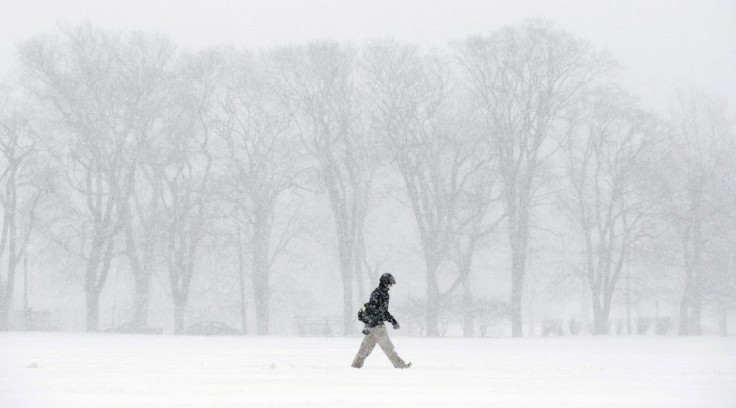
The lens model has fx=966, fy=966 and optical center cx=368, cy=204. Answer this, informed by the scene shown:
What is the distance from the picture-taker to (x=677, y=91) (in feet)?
181

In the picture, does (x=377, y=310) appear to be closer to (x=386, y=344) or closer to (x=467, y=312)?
(x=386, y=344)

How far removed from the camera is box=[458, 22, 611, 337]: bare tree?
46.0 metres

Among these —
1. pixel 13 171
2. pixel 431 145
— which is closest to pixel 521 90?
pixel 431 145

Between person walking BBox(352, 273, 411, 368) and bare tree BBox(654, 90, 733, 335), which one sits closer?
person walking BBox(352, 273, 411, 368)

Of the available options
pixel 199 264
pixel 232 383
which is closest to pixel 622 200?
pixel 199 264

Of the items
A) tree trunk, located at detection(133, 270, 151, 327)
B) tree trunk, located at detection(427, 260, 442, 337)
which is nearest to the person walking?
tree trunk, located at detection(427, 260, 442, 337)

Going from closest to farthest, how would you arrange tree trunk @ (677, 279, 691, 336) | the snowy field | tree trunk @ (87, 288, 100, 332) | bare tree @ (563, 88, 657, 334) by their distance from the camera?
1. the snowy field
2. tree trunk @ (87, 288, 100, 332)
3. bare tree @ (563, 88, 657, 334)
4. tree trunk @ (677, 279, 691, 336)

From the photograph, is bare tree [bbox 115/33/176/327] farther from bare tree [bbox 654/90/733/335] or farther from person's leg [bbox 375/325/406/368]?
person's leg [bbox 375/325/406/368]

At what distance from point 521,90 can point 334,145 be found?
383 inches

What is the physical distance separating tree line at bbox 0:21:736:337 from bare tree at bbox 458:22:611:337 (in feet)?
0.32

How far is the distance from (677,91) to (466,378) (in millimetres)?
43491

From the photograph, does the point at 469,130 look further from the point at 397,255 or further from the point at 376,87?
the point at 397,255

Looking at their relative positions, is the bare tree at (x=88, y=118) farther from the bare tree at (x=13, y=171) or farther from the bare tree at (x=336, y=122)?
the bare tree at (x=336, y=122)

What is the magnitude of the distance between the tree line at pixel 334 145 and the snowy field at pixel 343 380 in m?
22.7
